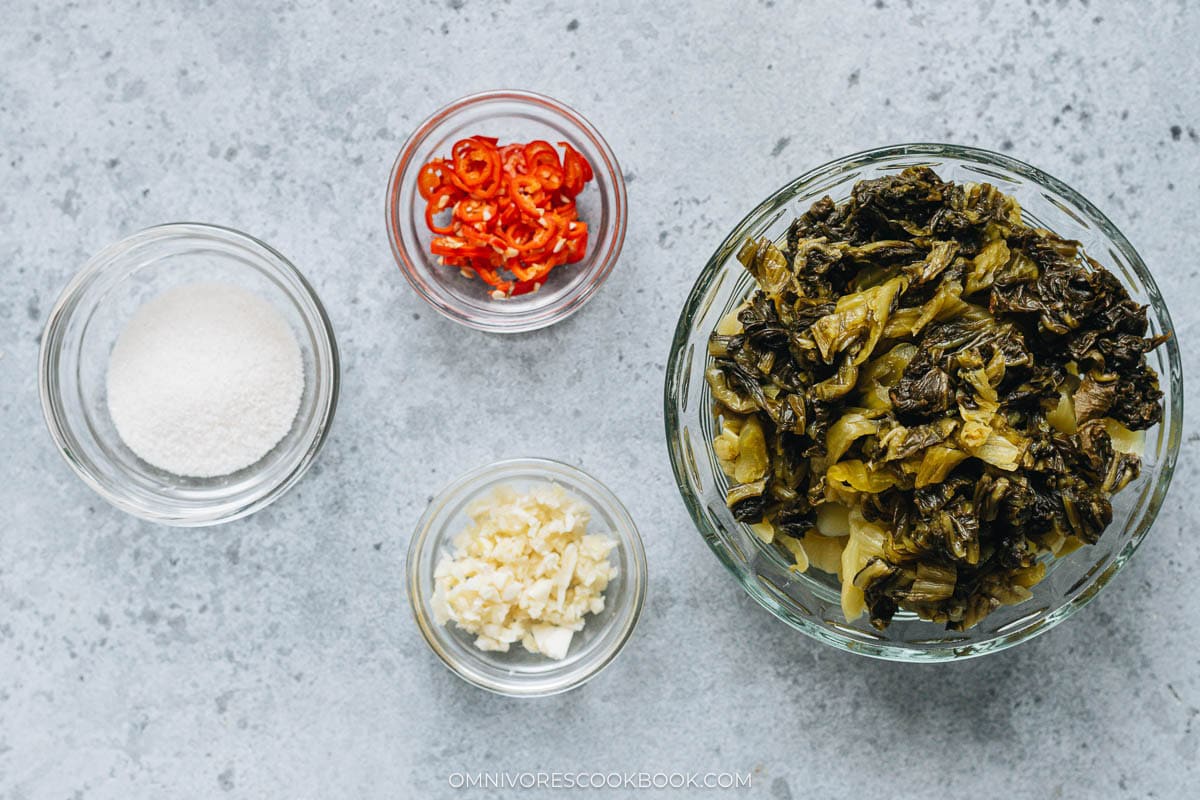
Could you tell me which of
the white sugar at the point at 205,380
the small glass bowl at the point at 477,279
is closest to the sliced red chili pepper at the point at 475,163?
the small glass bowl at the point at 477,279

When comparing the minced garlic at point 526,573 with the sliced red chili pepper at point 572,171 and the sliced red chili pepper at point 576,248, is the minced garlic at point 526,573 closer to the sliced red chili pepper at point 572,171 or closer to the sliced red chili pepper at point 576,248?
the sliced red chili pepper at point 576,248

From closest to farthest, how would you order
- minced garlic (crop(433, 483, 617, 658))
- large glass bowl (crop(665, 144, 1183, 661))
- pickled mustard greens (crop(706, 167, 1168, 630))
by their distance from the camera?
pickled mustard greens (crop(706, 167, 1168, 630)), large glass bowl (crop(665, 144, 1183, 661)), minced garlic (crop(433, 483, 617, 658))

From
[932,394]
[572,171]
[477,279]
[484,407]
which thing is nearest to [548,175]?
[572,171]

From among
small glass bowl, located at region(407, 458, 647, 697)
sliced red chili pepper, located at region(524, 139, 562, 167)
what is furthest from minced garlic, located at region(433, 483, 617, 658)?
sliced red chili pepper, located at region(524, 139, 562, 167)

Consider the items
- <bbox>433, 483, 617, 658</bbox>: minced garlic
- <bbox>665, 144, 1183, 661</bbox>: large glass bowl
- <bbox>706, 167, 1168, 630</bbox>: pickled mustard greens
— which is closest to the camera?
<bbox>706, 167, 1168, 630</bbox>: pickled mustard greens

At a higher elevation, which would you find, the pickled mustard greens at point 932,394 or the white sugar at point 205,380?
the pickled mustard greens at point 932,394

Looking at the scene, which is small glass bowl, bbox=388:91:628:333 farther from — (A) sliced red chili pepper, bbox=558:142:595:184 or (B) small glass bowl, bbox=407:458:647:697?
(B) small glass bowl, bbox=407:458:647:697
